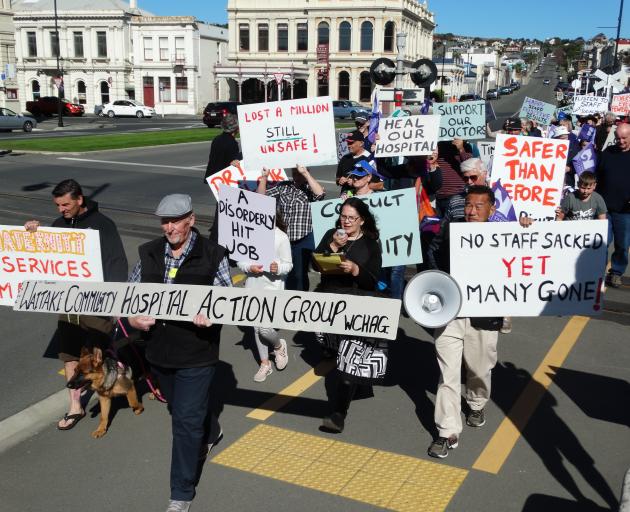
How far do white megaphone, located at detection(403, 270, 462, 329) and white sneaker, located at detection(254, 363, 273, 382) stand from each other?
2131mm

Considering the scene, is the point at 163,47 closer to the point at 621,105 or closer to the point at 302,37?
the point at 302,37

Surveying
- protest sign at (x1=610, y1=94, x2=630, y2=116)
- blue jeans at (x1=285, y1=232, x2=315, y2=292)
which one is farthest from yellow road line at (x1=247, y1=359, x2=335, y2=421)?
protest sign at (x1=610, y1=94, x2=630, y2=116)

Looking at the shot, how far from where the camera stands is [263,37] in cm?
7775

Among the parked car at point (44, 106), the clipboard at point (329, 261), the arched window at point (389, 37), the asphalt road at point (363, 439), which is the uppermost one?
the arched window at point (389, 37)

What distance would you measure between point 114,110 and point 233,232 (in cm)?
5545

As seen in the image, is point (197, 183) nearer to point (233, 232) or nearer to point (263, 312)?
point (233, 232)

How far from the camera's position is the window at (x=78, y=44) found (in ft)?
224

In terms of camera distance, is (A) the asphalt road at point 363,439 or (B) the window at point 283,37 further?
(B) the window at point 283,37

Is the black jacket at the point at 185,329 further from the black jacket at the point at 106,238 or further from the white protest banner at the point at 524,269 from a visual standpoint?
the white protest banner at the point at 524,269

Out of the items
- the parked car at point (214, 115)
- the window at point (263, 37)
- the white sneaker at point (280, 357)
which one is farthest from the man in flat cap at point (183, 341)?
the window at point (263, 37)

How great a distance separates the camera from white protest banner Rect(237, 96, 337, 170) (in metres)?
7.52

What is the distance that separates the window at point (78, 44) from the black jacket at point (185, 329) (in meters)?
70.7

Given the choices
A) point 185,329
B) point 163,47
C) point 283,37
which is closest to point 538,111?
point 185,329

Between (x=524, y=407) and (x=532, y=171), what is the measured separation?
3.02 meters
